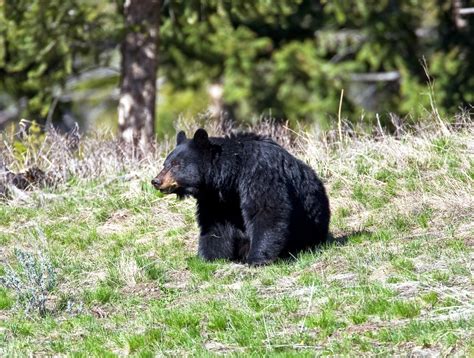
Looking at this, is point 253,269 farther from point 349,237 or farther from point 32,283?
point 32,283

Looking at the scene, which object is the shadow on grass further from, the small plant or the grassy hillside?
the small plant

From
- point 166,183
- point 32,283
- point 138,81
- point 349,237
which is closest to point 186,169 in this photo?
point 166,183

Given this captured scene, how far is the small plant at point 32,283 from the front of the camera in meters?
6.77

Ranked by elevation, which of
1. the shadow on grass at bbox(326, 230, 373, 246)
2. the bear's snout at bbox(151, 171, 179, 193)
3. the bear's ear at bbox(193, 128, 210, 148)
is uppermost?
the bear's ear at bbox(193, 128, 210, 148)

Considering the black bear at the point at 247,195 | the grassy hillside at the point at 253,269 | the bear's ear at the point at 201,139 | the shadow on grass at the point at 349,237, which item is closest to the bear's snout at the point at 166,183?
the black bear at the point at 247,195

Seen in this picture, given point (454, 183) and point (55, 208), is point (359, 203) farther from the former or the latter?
point (55, 208)

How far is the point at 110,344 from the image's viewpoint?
19.8ft

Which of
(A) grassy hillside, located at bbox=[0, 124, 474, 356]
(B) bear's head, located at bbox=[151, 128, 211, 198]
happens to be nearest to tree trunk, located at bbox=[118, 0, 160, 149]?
(A) grassy hillside, located at bbox=[0, 124, 474, 356]

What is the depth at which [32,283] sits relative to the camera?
694cm

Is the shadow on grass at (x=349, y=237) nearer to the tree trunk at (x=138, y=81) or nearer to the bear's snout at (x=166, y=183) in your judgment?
the bear's snout at (x=166, y=183)

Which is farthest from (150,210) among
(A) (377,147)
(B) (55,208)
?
(A) (377,147)

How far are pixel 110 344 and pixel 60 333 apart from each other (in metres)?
0.51

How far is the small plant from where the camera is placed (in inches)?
267

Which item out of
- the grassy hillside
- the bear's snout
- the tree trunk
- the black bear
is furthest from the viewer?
the tree trunk
